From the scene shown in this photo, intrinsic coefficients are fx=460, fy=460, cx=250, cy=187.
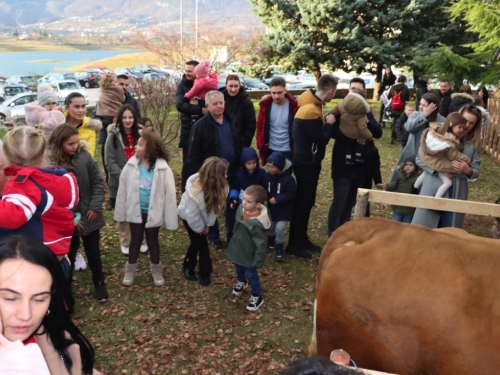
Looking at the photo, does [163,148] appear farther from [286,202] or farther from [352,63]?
[352,63]

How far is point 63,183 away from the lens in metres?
3.65

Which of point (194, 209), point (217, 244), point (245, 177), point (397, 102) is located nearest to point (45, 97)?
point (194, 209)

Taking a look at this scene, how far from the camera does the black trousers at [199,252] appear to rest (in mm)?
5215

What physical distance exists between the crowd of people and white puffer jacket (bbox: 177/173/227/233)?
11 mm

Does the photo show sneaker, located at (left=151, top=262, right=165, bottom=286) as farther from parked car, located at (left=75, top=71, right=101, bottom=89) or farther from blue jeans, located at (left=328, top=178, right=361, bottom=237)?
parked car, located at (left=75, top=71, right=101, bottom=89)

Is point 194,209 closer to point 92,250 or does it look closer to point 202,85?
point 92,250

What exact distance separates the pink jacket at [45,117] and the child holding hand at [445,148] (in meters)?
4.36

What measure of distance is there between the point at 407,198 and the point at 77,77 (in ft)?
116

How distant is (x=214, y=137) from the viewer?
232 inches

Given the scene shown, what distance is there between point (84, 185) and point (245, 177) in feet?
6.31

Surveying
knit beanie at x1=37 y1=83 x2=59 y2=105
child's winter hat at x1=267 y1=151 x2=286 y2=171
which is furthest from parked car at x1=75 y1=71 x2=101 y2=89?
child's winter hat at x1=267 y1=151 x2=286 y2=171

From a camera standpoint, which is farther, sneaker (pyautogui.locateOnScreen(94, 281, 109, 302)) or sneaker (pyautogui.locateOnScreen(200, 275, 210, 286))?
sneaker (pyautogui.locateOnScreen(200, 275, 210, 286))

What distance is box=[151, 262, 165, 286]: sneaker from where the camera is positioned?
Result: 5.37m

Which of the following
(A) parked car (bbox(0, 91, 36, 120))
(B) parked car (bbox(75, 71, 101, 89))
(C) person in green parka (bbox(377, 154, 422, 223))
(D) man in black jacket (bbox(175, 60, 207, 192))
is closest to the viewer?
(C) person in green parka (bbox(377, 154, 422, 223))
